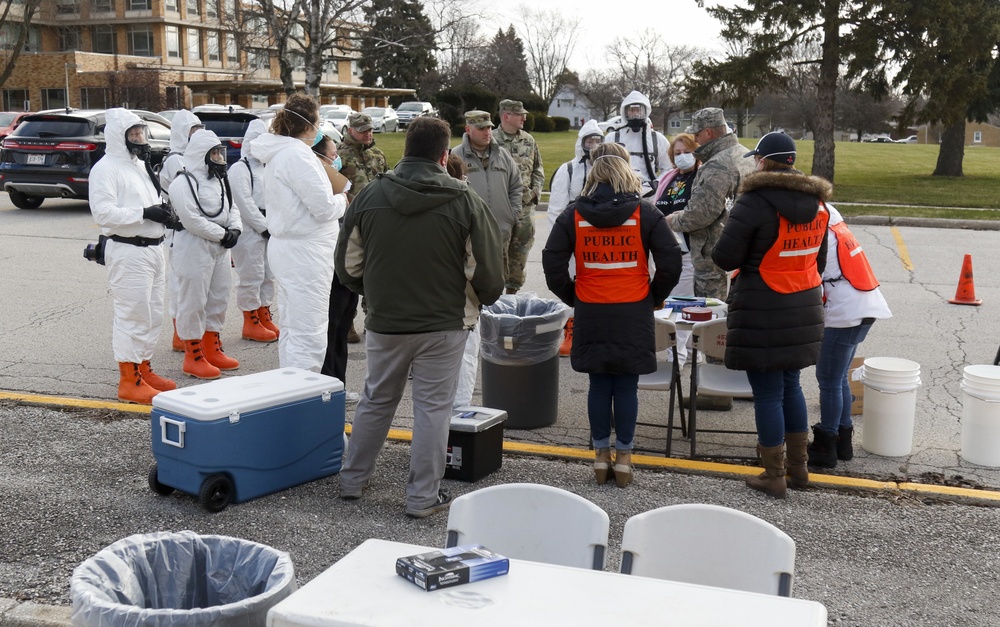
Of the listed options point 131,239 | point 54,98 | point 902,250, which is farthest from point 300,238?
point 54,98

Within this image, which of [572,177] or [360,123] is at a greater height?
[360,123]

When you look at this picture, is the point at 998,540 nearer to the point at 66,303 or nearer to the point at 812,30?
the point at 66,303

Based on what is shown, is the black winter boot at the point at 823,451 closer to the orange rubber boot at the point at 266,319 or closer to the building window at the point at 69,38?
the orange rubber boot at the point at 266,319

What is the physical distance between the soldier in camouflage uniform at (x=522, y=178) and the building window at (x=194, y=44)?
62.2m

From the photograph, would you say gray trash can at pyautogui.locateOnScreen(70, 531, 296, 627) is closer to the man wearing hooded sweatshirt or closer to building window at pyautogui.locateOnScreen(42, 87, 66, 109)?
the man wearing hooded sweatshirt

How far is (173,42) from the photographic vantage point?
64.6m

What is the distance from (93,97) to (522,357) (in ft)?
Answer: 171

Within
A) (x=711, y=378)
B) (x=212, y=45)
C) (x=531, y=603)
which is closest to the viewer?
(x=531, y=603)

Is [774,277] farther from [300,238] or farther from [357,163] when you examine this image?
[357,163]

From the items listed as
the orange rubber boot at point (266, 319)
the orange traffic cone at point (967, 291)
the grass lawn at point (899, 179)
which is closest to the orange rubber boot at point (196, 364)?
the orange rubber boot at point (266, 319)

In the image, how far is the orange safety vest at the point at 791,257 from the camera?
5.17 meters

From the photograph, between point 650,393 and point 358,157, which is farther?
point 358,157

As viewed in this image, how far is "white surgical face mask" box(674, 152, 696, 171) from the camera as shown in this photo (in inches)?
285

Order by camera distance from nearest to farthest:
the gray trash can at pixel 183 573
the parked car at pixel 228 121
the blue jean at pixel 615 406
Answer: the gray trash can at pixel 183 573, the blue jean at pixel 615 406, the parked car at pixel 228 121
